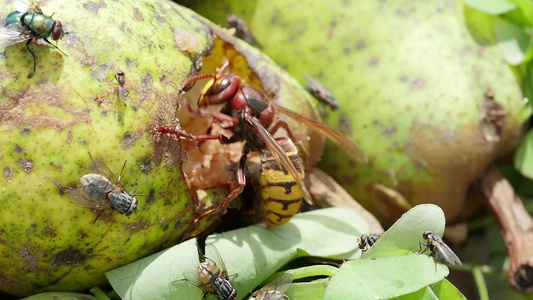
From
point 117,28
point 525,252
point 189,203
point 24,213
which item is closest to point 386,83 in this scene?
point 525,252

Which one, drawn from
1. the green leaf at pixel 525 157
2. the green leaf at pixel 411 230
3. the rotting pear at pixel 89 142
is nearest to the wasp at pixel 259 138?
the rotting pear at pixel 89 142

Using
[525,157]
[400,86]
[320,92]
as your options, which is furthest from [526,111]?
[320,92]

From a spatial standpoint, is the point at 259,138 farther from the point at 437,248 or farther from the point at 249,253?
the point at 437,248

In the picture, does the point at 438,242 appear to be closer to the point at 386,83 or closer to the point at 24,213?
the point at 386,83

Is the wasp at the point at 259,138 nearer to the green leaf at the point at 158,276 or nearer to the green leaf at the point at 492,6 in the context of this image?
the green leaf at the point at 158,276

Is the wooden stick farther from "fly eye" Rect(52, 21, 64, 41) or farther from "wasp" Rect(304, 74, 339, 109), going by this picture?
"fly eye" Rect(52, 21, 64, 41)

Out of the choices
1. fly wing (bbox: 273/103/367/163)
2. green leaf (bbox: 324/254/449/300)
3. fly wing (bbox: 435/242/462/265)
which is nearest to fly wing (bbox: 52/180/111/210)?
green leaf (bbox: 324/254/449/300)
